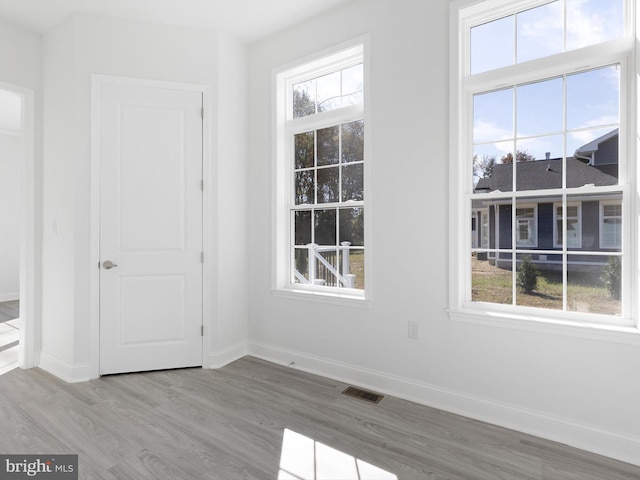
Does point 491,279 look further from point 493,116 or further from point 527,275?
point 493,116

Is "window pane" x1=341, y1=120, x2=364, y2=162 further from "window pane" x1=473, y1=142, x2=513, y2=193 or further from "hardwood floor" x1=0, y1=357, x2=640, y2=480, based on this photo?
"hardwood floor" x1=0, y1=357, x2=640, y2=480

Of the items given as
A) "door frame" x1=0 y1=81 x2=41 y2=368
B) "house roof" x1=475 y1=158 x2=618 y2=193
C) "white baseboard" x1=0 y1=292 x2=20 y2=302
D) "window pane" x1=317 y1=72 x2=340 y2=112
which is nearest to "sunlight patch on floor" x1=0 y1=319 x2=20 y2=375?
"door frame" x1=0 y1=81 x2=41 y2=368

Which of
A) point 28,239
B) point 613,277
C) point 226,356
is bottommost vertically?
point 226,356

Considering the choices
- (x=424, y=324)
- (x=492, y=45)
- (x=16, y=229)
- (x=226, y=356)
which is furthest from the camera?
(x=16, y=229)

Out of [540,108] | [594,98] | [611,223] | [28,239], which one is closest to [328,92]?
[540,108]

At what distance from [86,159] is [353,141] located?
218cm

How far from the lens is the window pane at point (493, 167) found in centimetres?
229

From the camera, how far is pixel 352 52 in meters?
2.88

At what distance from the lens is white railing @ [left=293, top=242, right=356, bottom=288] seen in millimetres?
Answer: 3012

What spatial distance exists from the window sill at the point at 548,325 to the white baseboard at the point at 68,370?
2.87 m

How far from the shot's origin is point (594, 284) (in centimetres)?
206

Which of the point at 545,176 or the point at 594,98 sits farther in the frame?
the point at 545,176

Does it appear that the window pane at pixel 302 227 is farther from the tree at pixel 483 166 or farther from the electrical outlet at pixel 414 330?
the tree at pixel 483 166

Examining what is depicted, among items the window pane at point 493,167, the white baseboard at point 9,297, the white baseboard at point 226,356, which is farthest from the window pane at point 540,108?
the white baseboard at point 9,297
